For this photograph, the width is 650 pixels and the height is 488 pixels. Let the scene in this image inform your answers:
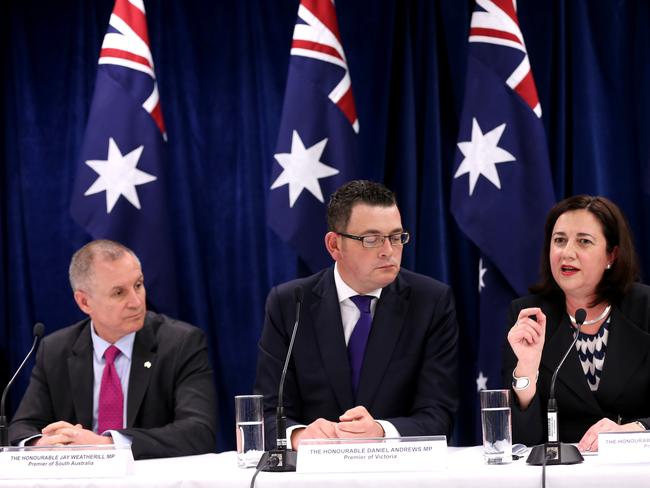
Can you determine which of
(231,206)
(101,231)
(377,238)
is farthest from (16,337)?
(377,238)

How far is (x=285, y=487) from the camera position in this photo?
2482 mm

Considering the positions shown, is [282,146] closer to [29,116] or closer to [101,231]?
[101,231]

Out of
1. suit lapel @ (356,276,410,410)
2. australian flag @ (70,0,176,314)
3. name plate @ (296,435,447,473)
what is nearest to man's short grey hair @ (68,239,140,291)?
australian flag @ (70,0,176,314)

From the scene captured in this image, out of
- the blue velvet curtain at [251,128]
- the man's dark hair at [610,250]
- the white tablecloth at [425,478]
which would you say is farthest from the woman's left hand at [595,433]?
the blue velvet curtain at [251,128]

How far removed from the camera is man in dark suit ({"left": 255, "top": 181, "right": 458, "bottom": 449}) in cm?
371

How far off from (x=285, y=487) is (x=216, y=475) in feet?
0.67

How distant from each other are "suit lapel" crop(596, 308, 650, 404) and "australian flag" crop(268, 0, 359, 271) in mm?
1531

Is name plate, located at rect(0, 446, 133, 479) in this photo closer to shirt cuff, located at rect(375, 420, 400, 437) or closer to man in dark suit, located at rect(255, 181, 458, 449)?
shirt cuff, located at rect(375, 420, 400, 437)

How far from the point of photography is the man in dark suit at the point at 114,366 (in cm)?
394

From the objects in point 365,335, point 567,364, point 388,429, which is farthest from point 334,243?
point 567,364

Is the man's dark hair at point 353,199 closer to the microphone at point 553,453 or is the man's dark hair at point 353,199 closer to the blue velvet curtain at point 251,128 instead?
the blue velvet curtain at point 251,128

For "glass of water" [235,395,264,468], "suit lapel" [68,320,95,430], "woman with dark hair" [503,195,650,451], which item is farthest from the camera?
"suit lapel" [68,320,95,430]

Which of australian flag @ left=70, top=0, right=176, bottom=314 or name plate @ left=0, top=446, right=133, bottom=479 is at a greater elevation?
australian flag @ left=70, top=0, right=176, bottom=314

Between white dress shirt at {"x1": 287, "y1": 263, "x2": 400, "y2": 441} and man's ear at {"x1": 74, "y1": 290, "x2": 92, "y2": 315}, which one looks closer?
white dress shirt at {"x1": 287, "y1": 263, "x2": 400, "y2": 441}
